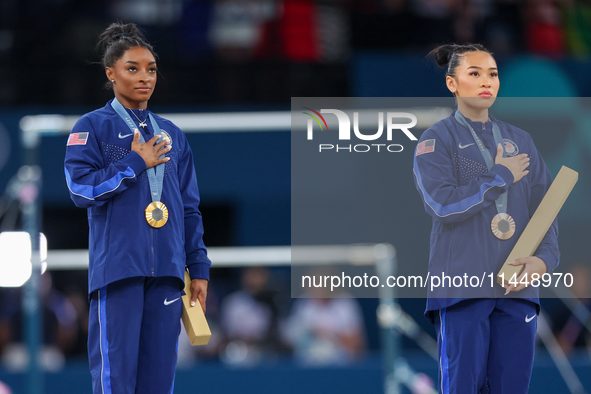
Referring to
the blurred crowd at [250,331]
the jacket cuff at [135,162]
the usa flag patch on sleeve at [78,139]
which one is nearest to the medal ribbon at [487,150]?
the jacket cuff at [135,162]

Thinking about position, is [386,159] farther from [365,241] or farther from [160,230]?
[160,230]

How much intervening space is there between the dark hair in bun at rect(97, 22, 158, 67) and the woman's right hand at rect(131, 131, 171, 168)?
0.39m

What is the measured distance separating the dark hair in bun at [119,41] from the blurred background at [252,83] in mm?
4056

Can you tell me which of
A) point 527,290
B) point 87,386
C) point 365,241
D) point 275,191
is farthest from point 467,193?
point 275,191

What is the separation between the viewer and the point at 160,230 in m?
3.38

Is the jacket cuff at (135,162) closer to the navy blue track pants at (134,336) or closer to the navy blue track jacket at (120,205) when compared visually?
the navy blue track jacket at (120,205)

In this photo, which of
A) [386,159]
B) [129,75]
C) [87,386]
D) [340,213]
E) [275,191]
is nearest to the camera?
[129,75]

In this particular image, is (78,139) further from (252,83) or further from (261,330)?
(252,83)

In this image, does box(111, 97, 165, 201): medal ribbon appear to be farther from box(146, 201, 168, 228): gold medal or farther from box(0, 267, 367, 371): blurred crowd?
box(0, 267, 367, 371): blurred crowd

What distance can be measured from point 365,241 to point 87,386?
337 centimetres

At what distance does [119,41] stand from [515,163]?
1896 mm

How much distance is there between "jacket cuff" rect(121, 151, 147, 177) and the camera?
132 inches

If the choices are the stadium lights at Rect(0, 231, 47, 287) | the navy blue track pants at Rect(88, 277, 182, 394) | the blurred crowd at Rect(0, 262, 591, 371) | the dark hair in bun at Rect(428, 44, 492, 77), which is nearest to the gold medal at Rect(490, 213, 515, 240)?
the dark hair in bun at Rect(428, 44, 492, 77)

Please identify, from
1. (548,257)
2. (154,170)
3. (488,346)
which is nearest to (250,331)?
(154,170)
